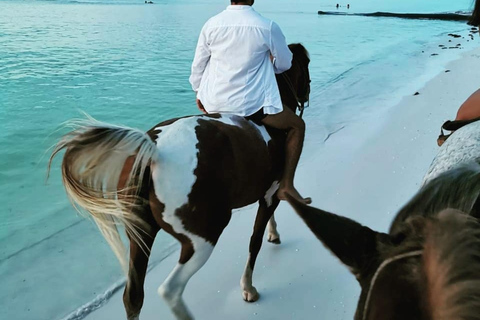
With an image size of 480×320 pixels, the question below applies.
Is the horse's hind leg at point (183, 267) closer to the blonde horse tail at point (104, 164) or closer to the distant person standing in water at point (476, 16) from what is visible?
the blonde horse tail at point (104, 164)

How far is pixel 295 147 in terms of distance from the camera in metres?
2.79

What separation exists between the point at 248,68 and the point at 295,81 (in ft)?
2.28

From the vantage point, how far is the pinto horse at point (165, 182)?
79.8 inches

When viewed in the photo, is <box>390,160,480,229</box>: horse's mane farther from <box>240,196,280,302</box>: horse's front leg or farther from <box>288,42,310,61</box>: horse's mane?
<box>288,42,310,61</box>: horse's mane

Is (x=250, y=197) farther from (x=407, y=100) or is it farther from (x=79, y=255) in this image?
(x=407, y=100)

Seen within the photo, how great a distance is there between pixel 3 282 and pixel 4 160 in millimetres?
2888

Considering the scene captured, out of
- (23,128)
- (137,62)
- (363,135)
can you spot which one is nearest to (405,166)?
(363,135)

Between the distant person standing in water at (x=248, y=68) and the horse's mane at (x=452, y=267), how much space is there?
199 cm

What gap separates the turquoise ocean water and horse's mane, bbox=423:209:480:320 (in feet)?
8.65

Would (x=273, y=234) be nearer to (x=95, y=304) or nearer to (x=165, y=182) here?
(x=95, y=304)

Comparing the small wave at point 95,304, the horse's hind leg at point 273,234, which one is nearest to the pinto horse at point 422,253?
the small wave at point 95,304

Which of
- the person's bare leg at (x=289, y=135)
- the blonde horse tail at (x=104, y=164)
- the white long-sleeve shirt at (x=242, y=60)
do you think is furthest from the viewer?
the person's bare leg at (x=289, y=135)

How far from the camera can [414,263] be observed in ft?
2.58

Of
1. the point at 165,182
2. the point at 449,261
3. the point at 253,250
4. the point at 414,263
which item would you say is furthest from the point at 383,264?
the point at 253,250
